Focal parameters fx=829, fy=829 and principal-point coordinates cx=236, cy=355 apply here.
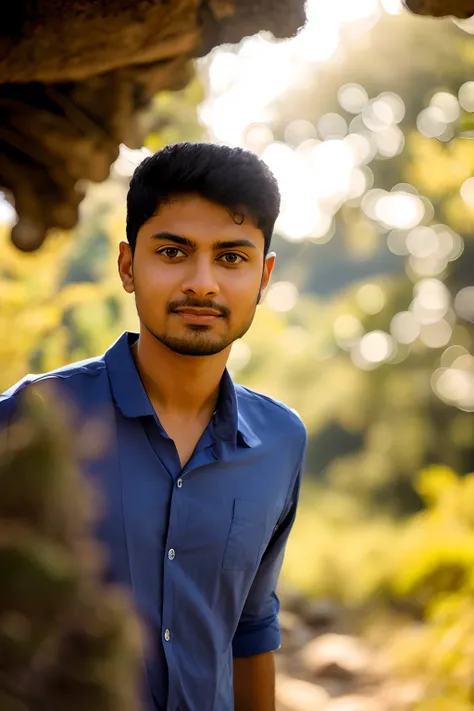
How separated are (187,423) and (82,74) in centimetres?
89

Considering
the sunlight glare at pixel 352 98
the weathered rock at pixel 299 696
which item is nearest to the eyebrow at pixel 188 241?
the weathered rock at pixel 299 696

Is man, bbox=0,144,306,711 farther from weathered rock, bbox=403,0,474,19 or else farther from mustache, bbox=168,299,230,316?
weathered rock, bbox=403,0,474,19

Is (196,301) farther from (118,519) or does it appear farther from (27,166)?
(27,166)

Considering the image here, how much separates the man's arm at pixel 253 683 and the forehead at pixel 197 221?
751 mm

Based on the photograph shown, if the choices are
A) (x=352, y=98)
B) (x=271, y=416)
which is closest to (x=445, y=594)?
(x=271, y=416)

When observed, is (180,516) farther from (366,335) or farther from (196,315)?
(366,335)

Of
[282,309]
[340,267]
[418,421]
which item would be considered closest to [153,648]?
[418,421]

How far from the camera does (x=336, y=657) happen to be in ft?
15.0

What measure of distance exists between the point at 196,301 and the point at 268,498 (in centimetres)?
36

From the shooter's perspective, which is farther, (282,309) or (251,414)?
(282,309)

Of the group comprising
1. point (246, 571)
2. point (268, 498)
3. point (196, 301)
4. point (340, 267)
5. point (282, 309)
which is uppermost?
point (340, 267)

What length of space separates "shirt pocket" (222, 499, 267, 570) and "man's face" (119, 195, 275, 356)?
26 cm

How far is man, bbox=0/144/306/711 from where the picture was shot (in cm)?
121

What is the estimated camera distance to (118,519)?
1.20m
